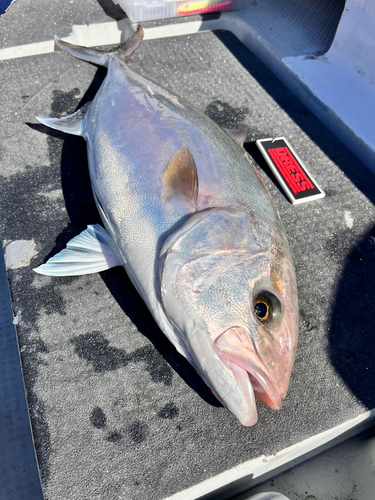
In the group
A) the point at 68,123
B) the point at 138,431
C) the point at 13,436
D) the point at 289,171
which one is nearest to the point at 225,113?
the point at 289,171

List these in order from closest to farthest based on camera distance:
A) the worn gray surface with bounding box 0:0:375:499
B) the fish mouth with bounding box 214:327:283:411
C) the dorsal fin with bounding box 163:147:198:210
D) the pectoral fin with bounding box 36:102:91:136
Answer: the fish mouth with bounding box 214:327:283:411 → the worn gray surface with bounding box 0:0:375:499 → the dorsal fin with bounding box 163:147:198:210 → the pectoral fin with bounding box 36:102:91:136

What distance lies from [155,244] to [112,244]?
1.17 ft

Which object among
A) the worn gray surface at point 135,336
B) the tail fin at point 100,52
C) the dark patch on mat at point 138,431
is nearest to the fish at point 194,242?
the worn gray surface at point 135,336

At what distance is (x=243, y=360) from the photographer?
131 cm

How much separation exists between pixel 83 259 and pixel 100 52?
73.4 inches

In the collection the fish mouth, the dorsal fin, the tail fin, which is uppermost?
the tail fin

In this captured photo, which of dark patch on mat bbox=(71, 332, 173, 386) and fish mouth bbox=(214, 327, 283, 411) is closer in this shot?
fish mouth bbox=(214, 327, 283, 411)

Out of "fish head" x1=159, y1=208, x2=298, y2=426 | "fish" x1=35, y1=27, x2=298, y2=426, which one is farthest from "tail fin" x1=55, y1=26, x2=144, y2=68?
"fish head" x1=159, y1=208, x2=298, y2=426

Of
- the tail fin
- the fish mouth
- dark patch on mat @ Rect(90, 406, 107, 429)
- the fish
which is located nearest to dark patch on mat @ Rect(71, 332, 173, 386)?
dark patch on mat @ Rect(90, 406, 107, 429)

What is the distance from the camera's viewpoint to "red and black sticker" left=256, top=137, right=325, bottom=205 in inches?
92.7

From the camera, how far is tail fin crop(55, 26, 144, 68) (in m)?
2.64

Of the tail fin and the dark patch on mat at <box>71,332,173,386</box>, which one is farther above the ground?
the tail fin

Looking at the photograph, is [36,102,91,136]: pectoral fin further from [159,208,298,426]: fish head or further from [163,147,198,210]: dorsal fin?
[159,208,298,426]: fish head

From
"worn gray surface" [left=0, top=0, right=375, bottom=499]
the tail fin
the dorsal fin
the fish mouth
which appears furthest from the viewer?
the tail fin
